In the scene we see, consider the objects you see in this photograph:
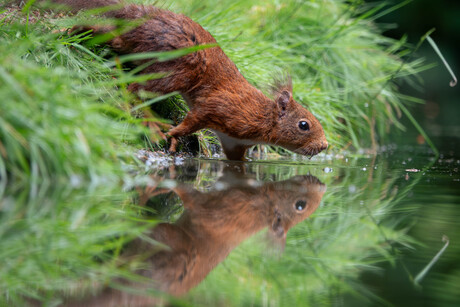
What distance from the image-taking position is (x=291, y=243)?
1.63 meters

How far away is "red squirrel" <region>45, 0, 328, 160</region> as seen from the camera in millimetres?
3660

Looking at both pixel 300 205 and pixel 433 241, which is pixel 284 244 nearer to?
pixel 433 241

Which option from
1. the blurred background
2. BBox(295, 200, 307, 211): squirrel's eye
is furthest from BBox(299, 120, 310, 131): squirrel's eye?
the blurred background

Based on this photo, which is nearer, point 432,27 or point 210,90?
point 210,90

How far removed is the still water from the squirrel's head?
3.35 feet

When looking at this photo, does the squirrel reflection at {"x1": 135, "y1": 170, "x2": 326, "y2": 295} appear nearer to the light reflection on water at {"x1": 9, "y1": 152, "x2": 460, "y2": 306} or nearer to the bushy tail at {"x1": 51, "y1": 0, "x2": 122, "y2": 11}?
the light reflection on water at {"x1": 9, "y1": 152, "x2": 460, "y2": 306}

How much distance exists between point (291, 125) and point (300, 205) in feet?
6.13

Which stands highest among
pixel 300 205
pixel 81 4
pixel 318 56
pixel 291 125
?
pixel 318 56

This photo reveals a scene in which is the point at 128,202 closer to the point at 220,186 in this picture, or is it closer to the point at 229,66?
the point at 220,186

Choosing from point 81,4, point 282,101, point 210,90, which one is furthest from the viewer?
point 282,101

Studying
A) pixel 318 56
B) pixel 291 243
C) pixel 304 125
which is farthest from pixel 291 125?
pixel 291 243

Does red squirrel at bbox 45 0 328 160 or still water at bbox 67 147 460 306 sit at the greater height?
red squirrel at bbox 45 0 328 160

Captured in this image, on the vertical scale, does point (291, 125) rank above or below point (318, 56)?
below

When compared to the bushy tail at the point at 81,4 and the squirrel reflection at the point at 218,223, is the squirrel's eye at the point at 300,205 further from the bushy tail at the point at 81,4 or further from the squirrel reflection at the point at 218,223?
the bushy tail at the point at 81,4
